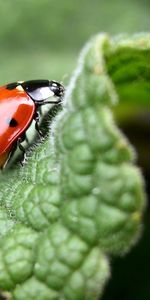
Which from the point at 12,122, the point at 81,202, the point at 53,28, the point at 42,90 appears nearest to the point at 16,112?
the point at 12,122

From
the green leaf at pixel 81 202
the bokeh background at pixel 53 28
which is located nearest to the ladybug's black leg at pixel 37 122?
the green leaf at pixel 81 202

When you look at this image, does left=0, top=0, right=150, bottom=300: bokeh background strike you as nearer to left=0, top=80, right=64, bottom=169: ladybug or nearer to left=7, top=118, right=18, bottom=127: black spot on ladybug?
left=0, top=80, right=64, bottom=169: ladybug

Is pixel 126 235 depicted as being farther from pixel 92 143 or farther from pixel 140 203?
pixel 92 143

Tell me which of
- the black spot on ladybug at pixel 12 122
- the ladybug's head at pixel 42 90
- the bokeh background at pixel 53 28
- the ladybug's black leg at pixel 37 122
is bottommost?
the bokeh background at pixel 53 28

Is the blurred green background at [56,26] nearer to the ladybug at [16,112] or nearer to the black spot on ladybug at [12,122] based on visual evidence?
the ladybug at [16,112]

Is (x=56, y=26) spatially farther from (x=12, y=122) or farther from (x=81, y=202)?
(x=81, y=202)
